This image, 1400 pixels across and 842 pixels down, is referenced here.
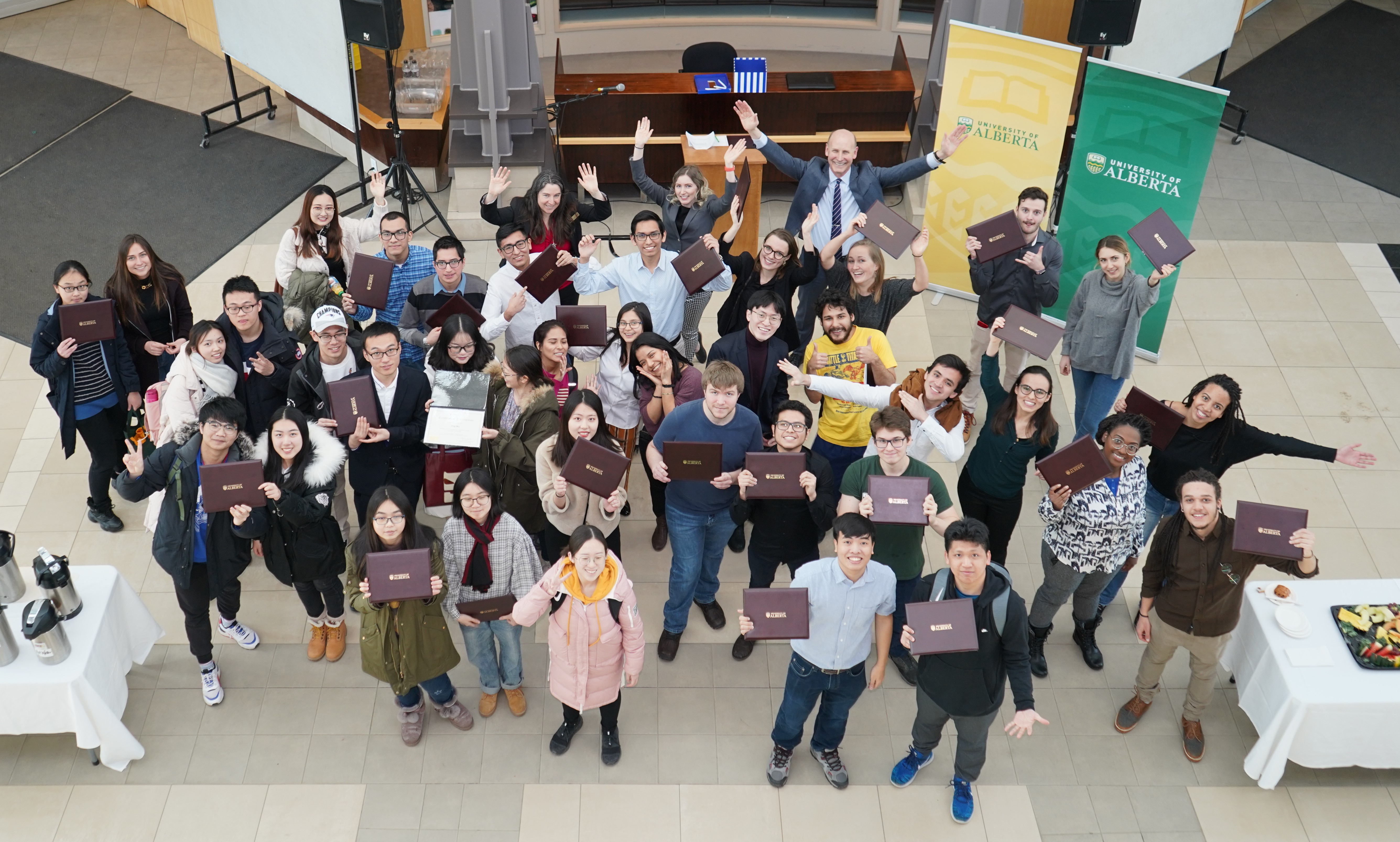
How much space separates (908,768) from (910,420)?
4.76ft

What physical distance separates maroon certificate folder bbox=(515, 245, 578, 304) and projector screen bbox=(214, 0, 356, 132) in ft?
10.1

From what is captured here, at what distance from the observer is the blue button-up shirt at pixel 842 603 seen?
4.29 m

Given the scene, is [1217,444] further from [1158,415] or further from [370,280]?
[370,280]

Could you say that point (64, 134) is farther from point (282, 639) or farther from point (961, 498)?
point (961, 498)

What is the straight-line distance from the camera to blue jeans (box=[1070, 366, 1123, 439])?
6254mm

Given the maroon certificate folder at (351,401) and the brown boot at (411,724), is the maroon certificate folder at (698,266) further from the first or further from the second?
the brown boot at (411,724)

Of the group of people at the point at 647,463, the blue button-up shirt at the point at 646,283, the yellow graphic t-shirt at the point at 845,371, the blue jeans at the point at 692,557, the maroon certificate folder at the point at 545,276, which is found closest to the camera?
the group of people at the point at 647,463

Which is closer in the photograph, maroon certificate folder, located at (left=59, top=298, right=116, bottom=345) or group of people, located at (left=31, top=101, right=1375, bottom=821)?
group of people, located at (left=31, top=101, right=1375, bottom=821)

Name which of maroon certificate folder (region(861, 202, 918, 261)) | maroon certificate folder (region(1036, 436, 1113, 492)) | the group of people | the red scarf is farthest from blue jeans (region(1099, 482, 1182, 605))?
the red scarf

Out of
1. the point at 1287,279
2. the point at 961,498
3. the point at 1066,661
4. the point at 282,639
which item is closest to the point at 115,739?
the point at 282,639

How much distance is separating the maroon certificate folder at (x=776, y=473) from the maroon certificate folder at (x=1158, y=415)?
1.58m

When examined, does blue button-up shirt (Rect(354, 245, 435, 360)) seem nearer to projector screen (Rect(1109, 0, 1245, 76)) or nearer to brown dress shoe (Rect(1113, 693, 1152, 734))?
brown dress shoe (Rect(1113, 693, 1152, 734))

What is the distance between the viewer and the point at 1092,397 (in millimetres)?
6340

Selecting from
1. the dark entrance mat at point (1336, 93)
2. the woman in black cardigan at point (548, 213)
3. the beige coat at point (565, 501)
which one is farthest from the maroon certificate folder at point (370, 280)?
the dark entrance mat at point (1336, 93)
